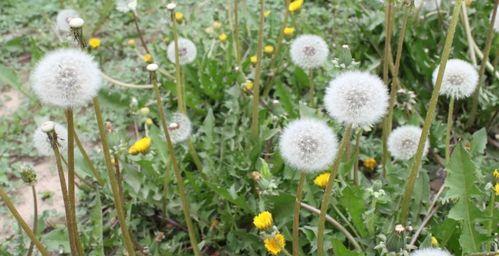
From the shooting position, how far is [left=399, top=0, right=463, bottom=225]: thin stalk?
1688 millimetres

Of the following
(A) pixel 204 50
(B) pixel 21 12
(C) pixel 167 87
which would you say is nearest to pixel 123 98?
(C) pixel 167 87

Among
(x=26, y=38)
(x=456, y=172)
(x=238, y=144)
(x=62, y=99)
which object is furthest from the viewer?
(x=26, y=38)

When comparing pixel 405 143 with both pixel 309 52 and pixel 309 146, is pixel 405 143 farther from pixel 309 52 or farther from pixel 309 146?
pixel 309 146

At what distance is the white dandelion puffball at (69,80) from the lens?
165 centimetres

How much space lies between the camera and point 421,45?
3.24m

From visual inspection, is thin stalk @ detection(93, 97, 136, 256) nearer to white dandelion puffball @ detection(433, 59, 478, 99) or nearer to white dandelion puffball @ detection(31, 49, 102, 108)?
white dandelion puffball @ detection(31, 49, 102, 108)

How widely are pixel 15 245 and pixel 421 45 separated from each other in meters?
2.16

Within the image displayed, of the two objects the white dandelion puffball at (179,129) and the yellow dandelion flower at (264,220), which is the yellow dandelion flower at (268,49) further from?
the yellow dandelion flower at (264,220)

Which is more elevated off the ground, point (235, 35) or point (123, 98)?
point (235, 35)

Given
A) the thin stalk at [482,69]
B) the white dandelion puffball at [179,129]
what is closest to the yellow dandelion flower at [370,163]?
the thin stalk at [482,69]

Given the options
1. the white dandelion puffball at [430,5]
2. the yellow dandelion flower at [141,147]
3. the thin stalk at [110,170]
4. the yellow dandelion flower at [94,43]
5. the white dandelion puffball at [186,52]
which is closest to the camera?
the thin stalk at [110,170]

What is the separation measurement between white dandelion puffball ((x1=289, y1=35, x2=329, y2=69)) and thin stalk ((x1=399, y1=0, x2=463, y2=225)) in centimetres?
75

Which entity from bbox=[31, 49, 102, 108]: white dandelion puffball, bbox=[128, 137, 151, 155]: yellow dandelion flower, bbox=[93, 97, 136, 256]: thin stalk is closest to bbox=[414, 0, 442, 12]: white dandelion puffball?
bbox=[128, 137, 151, 155]: yellow dandelion flower

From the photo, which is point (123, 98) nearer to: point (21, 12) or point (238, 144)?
point (238, 144)
